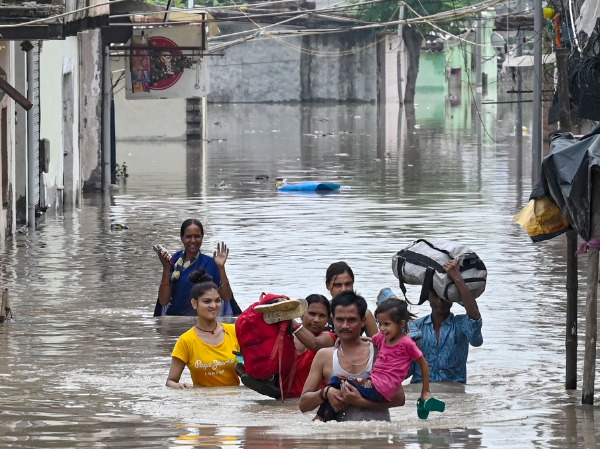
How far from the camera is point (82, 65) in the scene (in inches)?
1038

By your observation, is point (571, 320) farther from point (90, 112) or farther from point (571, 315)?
point (90, 112)

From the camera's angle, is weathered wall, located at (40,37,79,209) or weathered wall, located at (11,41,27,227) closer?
weathered wall, located at (11,41,27,227)

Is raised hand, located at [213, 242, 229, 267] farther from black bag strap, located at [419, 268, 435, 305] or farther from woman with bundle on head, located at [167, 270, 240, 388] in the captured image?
black bag strap, located at [419, 268, 435, 305]

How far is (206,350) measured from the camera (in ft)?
30.2

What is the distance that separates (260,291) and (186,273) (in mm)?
3106

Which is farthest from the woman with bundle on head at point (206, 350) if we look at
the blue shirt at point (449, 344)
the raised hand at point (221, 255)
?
the raised hand at point (221, 255)

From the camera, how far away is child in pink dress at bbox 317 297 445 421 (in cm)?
784

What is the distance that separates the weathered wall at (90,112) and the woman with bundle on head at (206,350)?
17.4 meters

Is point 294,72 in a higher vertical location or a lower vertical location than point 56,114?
higher

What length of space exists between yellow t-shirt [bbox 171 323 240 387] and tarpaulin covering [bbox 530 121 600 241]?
2158mm

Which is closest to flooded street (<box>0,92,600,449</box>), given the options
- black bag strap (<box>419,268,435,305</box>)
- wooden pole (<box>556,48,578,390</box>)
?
wooden pole (<box>556,48,578,390</box>)

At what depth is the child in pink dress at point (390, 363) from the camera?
7836 mm

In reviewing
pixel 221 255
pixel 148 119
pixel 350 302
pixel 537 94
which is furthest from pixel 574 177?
pixel 148 119

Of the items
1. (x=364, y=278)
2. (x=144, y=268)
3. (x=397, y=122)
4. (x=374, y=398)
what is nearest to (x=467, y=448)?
(x=374, y=398)
